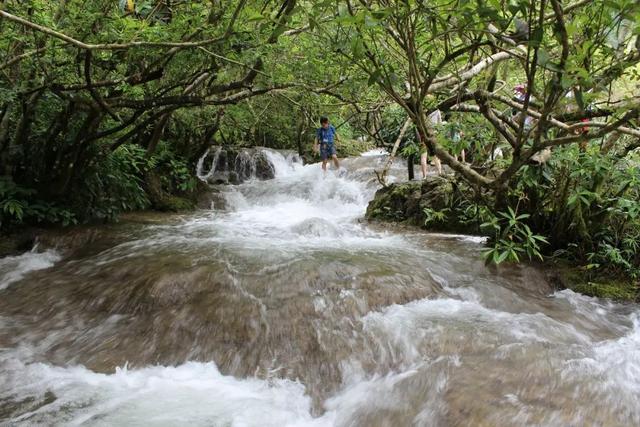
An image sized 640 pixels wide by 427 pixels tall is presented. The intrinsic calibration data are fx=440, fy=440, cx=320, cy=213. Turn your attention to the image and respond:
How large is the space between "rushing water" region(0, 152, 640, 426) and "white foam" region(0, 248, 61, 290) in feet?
0.08

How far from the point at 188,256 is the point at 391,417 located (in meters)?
3.04

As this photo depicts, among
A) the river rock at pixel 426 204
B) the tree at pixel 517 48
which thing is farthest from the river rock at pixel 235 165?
the tree at pixel 517 48

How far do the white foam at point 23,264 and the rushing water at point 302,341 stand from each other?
2 centimetres

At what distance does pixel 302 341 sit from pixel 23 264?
3853 mm

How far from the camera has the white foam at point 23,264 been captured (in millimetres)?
4906

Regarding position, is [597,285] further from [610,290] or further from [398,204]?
[398,204]

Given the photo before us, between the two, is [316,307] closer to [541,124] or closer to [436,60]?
[541,124]

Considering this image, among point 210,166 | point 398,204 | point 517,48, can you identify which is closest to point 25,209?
point 398,204

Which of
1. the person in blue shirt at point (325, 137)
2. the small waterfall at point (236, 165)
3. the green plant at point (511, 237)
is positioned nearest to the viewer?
the green plant at point (511, 237)

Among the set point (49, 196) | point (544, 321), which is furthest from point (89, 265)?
point (544, 321)

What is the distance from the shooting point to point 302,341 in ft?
11.3

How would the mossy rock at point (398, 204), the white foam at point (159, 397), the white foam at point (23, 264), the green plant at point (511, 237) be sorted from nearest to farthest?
the white foam at point (159, 397), the green plant at point (511, 237), the white foam at point (23, 264), the mossy rock at point (398, 204)

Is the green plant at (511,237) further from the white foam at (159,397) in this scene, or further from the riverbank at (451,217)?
the white foam at (159,397)

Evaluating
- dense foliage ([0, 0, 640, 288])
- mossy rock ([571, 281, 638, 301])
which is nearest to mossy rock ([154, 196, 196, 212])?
dense foliage ([0, 0, 640, 288])
